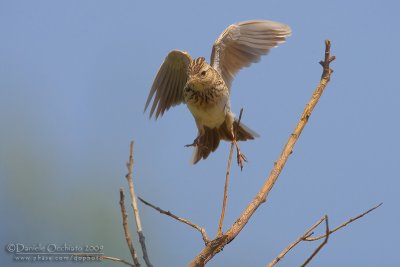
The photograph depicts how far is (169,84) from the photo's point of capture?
19.3 feet

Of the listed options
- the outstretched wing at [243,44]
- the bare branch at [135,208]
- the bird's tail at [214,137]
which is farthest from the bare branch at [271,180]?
the outstretched wing at [243,44]

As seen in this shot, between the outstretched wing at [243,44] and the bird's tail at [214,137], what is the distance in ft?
1.71

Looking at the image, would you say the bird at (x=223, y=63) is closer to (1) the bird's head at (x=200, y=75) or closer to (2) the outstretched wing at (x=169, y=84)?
(2) the outstretched wing at (x=169, y=84)

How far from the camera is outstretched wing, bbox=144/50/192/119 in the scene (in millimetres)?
5766

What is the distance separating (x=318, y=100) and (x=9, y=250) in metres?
1.85

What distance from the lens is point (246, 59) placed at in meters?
5.85

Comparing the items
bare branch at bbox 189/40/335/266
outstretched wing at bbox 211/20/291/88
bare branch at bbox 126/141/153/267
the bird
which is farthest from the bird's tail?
bare branch at bbox 126/141/153/267

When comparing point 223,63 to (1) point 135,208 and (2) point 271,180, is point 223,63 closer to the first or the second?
(2) point 271,180

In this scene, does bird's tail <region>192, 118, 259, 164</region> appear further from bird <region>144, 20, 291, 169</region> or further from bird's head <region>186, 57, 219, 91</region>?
bird's head <region>186, 57, 219, 91</region>

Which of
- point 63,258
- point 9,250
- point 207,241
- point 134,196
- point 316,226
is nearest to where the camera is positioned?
point 134,196

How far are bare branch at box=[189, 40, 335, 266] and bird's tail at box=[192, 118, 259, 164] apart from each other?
2.38 meters

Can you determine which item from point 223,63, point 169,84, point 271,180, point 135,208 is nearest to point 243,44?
point 223,63

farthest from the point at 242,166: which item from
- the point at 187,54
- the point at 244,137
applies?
the point at 187,54

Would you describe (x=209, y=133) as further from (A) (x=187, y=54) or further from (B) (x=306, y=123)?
(B) (x=306, y=123)
